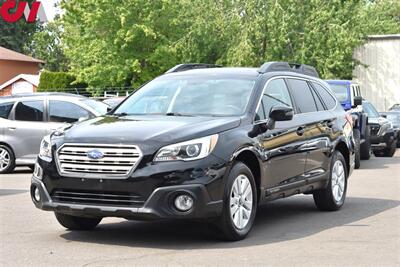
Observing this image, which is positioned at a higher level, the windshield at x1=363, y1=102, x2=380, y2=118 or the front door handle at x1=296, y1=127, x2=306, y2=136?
the front door handle at x1=296, y1=127, x2=306, y2=136

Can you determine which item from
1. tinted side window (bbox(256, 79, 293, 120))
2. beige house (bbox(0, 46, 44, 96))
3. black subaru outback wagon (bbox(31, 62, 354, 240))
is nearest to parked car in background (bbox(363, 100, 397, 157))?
black subaru outback wagon (bbox(31, 62, 354, 240))

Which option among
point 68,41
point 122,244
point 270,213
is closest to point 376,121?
point 270,213

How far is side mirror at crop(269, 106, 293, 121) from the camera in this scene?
314 inches

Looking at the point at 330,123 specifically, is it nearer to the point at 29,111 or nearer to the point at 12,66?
the point at 29,111

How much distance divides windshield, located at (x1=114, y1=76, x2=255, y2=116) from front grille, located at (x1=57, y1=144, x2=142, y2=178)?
122 cm

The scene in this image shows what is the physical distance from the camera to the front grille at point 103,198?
687 cm

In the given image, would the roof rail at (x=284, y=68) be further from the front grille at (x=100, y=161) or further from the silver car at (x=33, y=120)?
the silver car at (x=33, y=120)

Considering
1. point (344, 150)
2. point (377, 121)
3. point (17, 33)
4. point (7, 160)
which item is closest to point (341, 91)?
point (377, 121)

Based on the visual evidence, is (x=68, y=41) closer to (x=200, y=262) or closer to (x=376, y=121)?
(x=376, y=121)

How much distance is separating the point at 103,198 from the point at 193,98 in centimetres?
183

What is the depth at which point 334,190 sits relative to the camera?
32.0 feet

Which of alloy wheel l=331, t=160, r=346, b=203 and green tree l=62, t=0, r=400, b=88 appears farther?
green tree l=62, t=0, r=400, b=88

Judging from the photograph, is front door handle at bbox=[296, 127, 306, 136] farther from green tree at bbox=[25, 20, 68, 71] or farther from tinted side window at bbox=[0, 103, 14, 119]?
green tree at bbox=[25, 20, 68, 71]

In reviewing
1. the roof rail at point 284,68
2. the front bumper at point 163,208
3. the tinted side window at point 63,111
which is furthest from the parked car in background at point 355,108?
the front bumper at point 163,208
